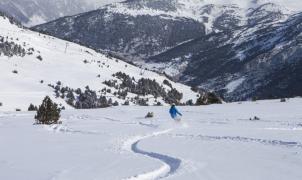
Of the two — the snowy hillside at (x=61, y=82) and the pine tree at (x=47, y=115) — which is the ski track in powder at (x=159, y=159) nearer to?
the pine tree at (x=47, y=115)

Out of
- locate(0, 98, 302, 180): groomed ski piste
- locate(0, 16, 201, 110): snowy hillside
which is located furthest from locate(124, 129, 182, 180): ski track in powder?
locate(0, 16, 201, 110): snowy hillside

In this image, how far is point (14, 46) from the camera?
17625cm

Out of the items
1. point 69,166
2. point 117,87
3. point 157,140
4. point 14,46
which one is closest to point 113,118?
point 157,140

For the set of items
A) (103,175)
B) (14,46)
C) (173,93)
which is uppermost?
(14,46)

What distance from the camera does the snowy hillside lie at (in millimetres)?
132250

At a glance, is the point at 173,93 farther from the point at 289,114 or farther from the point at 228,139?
the point at 228,139

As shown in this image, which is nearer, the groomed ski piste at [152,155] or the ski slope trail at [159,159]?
the ski slope trail at [159,159]

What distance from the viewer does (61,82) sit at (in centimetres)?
15175

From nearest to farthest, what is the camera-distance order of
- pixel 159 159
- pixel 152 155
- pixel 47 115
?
1. pixel 159 159
2. pixel 152 155
3. pixel 47 115

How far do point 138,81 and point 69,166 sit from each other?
174692 millimetres

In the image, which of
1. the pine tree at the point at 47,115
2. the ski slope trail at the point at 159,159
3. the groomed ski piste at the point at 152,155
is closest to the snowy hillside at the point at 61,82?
the pine tree at the point at 47,115

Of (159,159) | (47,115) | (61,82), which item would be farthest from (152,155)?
(61,82)

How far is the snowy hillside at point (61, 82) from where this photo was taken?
132250 millimetres

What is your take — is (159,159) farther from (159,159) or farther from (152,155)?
(152,155)
